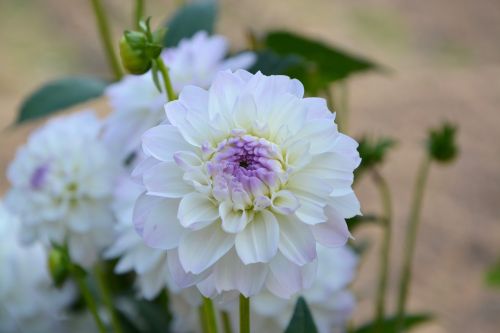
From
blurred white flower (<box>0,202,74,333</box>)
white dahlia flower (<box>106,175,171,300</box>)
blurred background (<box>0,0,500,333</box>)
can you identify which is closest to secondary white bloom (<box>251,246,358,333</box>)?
white dahlia flower (<box>106,175,171,300</box>)

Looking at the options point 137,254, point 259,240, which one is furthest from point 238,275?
point 137,254

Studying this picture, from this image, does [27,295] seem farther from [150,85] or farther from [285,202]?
[285,202]

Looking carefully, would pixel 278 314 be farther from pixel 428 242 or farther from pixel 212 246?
pixel 428 242

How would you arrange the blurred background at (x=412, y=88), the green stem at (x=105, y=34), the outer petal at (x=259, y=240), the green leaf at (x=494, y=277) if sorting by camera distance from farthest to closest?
the blurred background at (x=412, y=88) < the green leaf at (x=494, y=277) < the green stem at (x=105, y=34) < the outer petal at (x=259, y=240)

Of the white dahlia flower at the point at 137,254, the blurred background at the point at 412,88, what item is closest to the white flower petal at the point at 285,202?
the white dahlia flower at the point at 137,254

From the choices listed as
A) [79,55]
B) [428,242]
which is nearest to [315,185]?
[428,242]

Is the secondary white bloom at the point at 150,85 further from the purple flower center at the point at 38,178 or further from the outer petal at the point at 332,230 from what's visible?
the outer petal at the point at 332,230
